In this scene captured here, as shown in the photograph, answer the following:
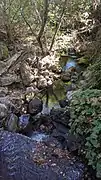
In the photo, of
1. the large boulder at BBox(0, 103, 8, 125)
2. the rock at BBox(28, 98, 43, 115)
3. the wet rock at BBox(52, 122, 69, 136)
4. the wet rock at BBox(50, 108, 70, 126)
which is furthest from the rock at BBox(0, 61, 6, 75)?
the wet rock at BBox(52, 122, 69, 136)

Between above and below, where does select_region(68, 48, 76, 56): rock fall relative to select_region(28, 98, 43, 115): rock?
above

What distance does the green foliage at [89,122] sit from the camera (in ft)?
11.6

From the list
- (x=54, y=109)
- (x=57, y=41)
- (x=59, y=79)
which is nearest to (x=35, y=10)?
(x=57, y=41)

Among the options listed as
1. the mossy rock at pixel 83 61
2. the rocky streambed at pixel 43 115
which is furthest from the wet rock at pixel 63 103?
the mossy rock at pixel 83 61

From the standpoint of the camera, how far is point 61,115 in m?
5.30

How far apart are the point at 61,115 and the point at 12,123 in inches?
37.2

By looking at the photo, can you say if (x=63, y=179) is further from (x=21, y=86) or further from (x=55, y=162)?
(x=21, y=86)

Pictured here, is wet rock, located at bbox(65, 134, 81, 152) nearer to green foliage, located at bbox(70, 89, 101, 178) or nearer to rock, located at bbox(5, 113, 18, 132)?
green foliage, located at bbox(70, 89, 101, 178)

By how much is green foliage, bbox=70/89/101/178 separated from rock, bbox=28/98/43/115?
182 centimetres

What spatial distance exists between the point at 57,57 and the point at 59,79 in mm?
1053

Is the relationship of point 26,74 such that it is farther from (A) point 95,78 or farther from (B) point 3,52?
(A) point 95,78

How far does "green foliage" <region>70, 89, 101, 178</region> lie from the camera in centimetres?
353

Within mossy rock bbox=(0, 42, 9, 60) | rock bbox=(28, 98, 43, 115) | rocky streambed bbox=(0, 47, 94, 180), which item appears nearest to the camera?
rocky streambed bbox=(0, 47, 94, 180)

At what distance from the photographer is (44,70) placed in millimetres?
7438
